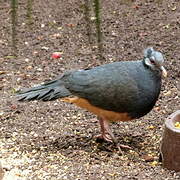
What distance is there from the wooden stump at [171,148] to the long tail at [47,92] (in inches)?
37.6

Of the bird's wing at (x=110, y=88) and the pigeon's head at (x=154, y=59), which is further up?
the pigeon's head at (x=154, y=59)

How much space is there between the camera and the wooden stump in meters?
3.72

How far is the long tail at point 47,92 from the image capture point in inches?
171

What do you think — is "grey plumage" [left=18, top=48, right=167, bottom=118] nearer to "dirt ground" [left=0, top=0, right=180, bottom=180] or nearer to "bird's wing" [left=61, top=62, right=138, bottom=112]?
"bird's wing" [left=61, top=62, right=138, bottom=112]

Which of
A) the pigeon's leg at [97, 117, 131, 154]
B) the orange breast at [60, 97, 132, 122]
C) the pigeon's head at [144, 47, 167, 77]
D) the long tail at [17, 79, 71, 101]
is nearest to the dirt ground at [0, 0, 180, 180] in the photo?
the pigeon's leg at [97, 117, 131, 154]

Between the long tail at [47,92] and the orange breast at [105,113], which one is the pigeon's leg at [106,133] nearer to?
the orange breast at [105,113]

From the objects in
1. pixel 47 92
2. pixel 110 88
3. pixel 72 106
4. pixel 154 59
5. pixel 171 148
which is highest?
pixel 154 59

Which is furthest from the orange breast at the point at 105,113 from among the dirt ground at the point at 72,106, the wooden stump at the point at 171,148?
the wooden stump at the point at 171,148

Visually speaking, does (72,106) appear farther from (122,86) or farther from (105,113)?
(122,86)

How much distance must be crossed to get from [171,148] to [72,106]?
1.85 metres

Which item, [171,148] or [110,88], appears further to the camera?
[110,88]

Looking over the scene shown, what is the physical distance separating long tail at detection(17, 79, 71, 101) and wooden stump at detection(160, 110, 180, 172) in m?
0.95

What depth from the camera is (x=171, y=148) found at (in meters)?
3.75

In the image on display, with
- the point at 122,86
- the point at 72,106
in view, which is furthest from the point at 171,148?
the point at 72,106
